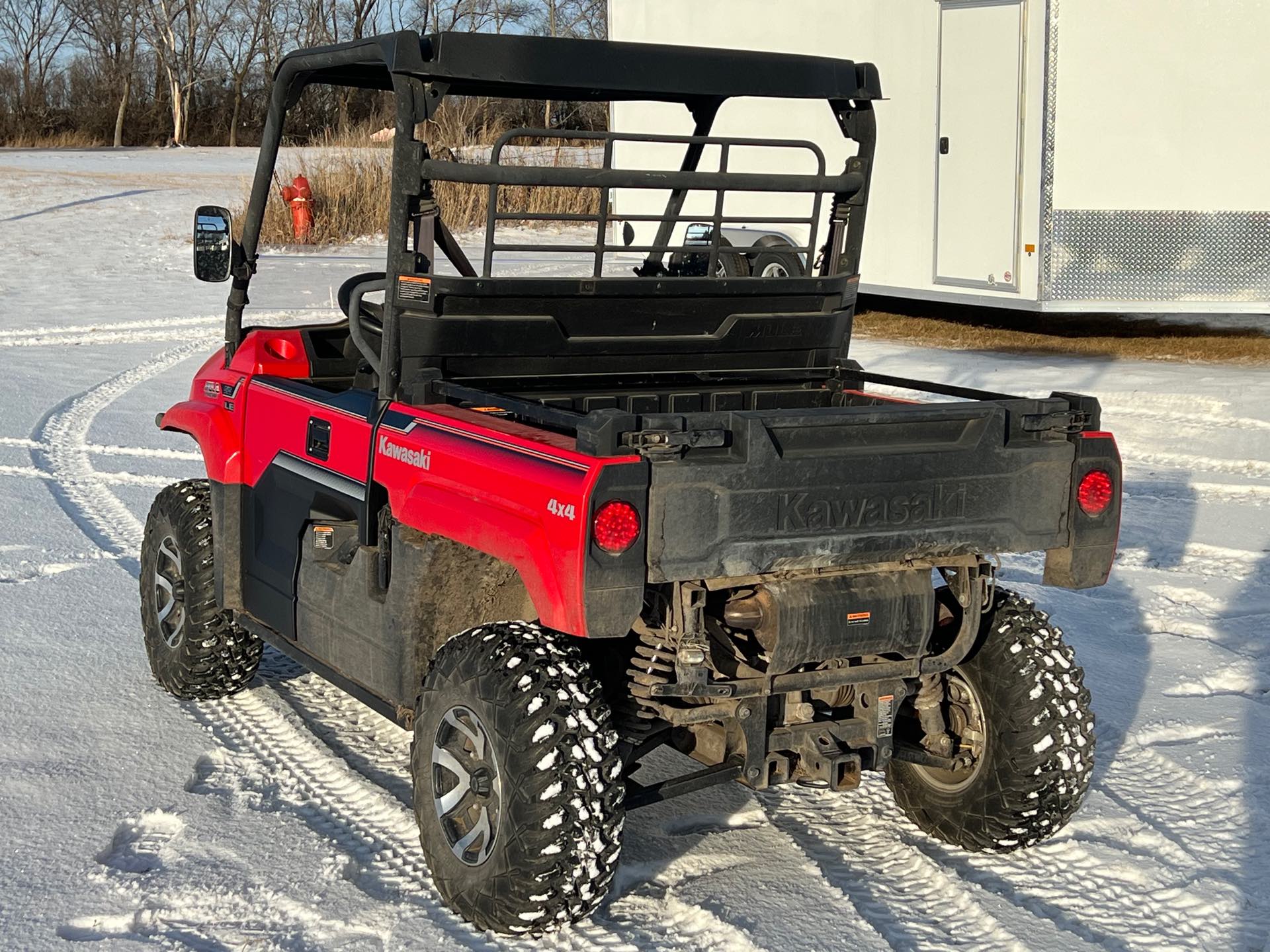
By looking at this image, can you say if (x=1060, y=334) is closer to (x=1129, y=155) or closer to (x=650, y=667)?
(x=1129, y=155)

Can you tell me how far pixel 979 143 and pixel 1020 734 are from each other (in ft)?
27.8

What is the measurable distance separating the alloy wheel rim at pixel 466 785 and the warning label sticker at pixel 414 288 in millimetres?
1074

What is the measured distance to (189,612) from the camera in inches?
198

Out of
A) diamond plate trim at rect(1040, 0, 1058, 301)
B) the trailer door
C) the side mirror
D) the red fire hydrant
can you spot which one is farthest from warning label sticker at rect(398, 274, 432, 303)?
the red fire hydrant

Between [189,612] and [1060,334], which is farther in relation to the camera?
[1060,334]

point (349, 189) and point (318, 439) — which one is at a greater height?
point (349, 189)

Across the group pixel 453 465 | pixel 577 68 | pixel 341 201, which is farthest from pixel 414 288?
pixel 341 201

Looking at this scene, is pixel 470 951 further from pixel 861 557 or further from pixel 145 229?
pixel 145 229

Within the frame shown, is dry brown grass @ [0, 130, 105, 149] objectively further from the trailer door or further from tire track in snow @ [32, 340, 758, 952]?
tire track in snow @ [32, 340, 758, 952]

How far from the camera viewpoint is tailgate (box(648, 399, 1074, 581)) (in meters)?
3.38

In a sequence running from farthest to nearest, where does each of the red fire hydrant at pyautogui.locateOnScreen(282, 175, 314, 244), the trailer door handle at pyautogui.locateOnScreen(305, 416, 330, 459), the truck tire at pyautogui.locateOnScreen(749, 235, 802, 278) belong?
the red fire hydrant at pyautogui.locateOnScreen(282, 175, 314, 244) < the truck tire at pyautogui.locateOnScreen(749, 235, 802, 278) < the trailer door handle at pyautogui.locateOnScreen(305, 416, 330, 459)

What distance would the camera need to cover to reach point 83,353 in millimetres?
12656

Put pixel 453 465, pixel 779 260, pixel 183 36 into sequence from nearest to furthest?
pixel 453 465 → pixel 779 260 → pixel 183 36

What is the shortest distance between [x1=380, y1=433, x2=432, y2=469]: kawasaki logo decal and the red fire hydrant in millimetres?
14589
